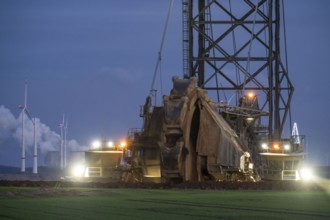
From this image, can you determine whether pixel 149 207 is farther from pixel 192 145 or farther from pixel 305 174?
pixel 305 174

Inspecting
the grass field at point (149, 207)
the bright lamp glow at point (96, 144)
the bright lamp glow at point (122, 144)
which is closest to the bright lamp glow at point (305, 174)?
the bright lamp glow at point (122, 144)

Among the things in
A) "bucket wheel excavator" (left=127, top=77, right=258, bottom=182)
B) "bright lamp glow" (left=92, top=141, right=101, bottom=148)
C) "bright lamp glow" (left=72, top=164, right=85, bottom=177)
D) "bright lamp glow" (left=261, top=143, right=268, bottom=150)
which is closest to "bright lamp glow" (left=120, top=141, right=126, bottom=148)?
"bright lamp glow" (left=92, top=141, right=101, bottom=148)

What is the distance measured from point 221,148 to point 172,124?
3.01 meters

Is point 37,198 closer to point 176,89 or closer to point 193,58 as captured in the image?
point 176,89

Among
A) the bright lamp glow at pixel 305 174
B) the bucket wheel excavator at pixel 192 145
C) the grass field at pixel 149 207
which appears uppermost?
the bucket wheel excavator at pixel 192 145

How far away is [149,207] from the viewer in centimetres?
2633

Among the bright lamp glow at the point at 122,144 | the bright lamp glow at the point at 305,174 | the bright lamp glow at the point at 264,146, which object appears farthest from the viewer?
the bright lamp glow at the point at 264,146

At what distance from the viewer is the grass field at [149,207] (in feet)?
74.2

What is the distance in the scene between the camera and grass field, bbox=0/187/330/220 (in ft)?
74.2

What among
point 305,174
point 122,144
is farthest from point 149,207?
point 305,174

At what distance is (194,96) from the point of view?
158 feet

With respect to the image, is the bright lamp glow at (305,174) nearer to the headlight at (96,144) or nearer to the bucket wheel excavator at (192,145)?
the bucket wheel excavator at (192,145)

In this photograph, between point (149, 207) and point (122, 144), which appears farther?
point (122, 144)

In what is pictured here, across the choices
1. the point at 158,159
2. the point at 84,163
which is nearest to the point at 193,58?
the point at 84,163
